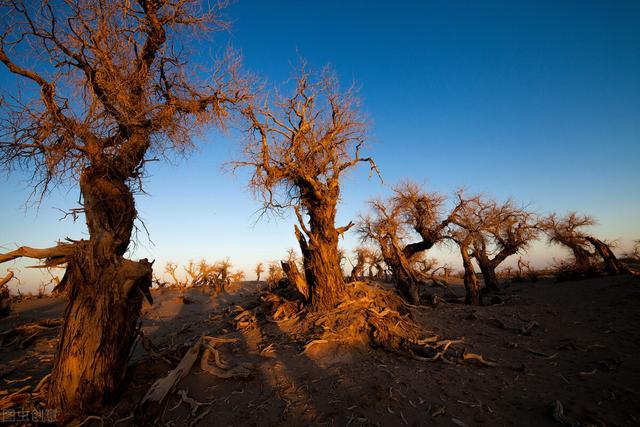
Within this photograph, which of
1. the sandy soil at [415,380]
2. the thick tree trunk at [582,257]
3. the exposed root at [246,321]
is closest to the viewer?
the sandy soil at [415,380]

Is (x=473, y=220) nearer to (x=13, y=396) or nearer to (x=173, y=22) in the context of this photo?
(x=173, y=22)

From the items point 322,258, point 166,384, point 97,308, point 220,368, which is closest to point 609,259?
point 322,258

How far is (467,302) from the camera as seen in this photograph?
12.5m

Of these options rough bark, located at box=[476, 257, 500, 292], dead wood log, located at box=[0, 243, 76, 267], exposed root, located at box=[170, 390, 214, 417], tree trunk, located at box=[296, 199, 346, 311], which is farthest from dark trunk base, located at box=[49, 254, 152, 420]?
rough bark, located at box=[476, 257, 500, 292]

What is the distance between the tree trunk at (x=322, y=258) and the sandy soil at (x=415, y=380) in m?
1.41

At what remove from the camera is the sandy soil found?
12.5 feet

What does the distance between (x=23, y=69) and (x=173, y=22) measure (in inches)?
100

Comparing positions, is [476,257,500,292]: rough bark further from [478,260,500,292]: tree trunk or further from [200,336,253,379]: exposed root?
[200,336,253,379]: exposed root

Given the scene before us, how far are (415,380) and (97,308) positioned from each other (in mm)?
5152

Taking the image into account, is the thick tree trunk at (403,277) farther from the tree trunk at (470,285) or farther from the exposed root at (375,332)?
the exposed root at (375,332)

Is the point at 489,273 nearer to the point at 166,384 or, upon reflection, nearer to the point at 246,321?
the point at 246,321

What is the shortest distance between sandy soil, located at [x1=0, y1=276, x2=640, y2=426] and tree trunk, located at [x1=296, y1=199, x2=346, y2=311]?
141cm

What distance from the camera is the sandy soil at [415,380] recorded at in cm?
380

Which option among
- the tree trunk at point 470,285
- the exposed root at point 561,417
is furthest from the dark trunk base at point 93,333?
the tree trunk at point 470,285
